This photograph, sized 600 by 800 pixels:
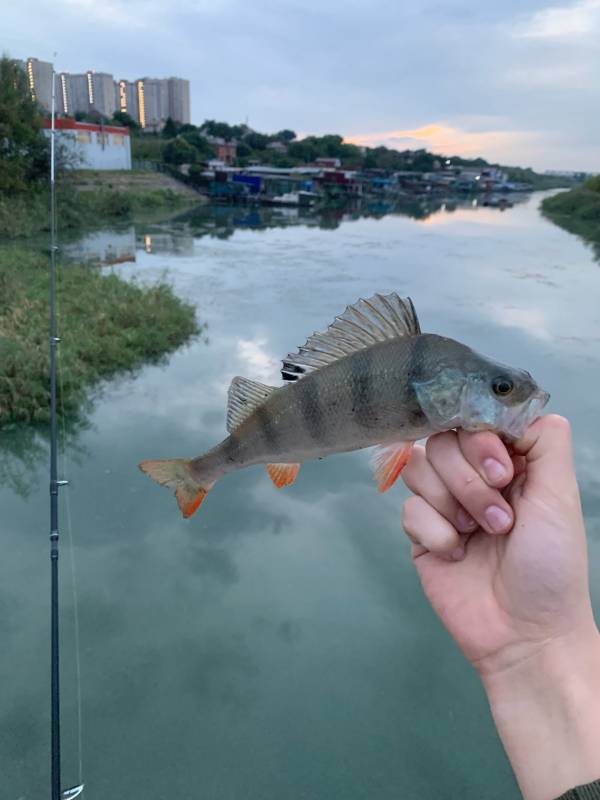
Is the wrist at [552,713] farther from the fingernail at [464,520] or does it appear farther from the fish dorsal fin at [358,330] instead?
the fish dorsal fin at [358,330]

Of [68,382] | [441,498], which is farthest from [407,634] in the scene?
[68,382]

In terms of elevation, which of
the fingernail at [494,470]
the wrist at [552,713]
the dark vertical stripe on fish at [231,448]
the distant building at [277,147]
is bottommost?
the wrist at [552,713]

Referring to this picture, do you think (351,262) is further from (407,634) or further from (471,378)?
(471,378)

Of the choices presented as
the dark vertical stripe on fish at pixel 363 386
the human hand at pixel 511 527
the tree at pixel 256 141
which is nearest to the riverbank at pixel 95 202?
the dark vertical stripe on fish at pixel 363 386

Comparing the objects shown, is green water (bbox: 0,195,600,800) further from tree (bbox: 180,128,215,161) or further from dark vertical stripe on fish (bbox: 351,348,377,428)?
tree (bbox: 180,128,215,161)

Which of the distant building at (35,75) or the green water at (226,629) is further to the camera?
the distant building at (35,75)

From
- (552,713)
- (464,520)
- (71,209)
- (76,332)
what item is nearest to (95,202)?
(71,209)

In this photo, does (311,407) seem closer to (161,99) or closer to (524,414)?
(524,414)

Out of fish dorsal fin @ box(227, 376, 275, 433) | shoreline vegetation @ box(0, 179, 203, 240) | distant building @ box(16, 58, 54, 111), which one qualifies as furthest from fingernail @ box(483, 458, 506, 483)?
distant building @ box(16, 58, 54, 111)
